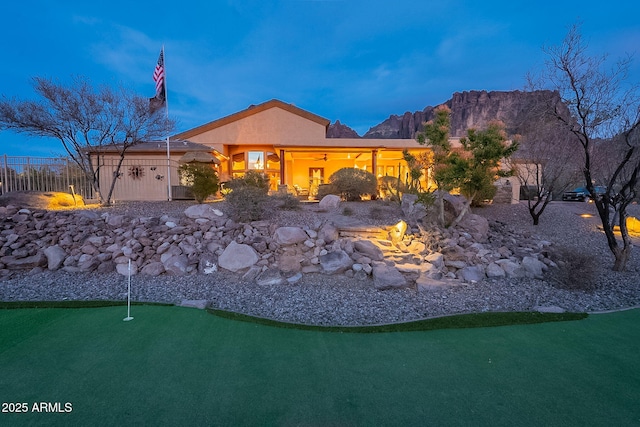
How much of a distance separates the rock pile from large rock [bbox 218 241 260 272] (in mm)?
26

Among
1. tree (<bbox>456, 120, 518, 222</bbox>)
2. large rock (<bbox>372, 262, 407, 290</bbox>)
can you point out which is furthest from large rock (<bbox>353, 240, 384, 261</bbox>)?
tree (<bbox>456, 120, 518, 222</bbox>)

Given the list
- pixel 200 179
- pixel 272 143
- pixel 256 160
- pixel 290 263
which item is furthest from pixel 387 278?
pixel 256 160

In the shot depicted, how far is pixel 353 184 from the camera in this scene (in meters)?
13.3

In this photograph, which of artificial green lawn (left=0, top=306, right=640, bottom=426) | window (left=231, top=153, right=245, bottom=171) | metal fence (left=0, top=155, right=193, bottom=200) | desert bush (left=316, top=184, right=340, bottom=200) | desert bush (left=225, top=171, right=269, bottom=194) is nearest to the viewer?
artificial green lawn (left=0, top=306, right=640, bottom=426)

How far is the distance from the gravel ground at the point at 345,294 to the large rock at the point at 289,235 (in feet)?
4.10

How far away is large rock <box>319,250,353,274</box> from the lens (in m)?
7.98

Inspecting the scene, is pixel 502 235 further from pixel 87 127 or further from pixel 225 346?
pixel 87 127

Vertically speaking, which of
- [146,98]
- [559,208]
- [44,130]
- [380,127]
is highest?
[380,127]

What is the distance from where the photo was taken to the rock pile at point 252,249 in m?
8.02

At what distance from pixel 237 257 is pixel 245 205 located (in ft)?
6.43

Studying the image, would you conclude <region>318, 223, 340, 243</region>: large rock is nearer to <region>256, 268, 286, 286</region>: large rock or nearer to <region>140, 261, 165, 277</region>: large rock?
<region>256, 268, 286, 286</region>: large rock

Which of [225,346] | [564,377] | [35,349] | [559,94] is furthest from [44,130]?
[559,94]

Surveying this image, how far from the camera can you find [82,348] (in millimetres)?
3682

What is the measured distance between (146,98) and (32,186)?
5968 mm
